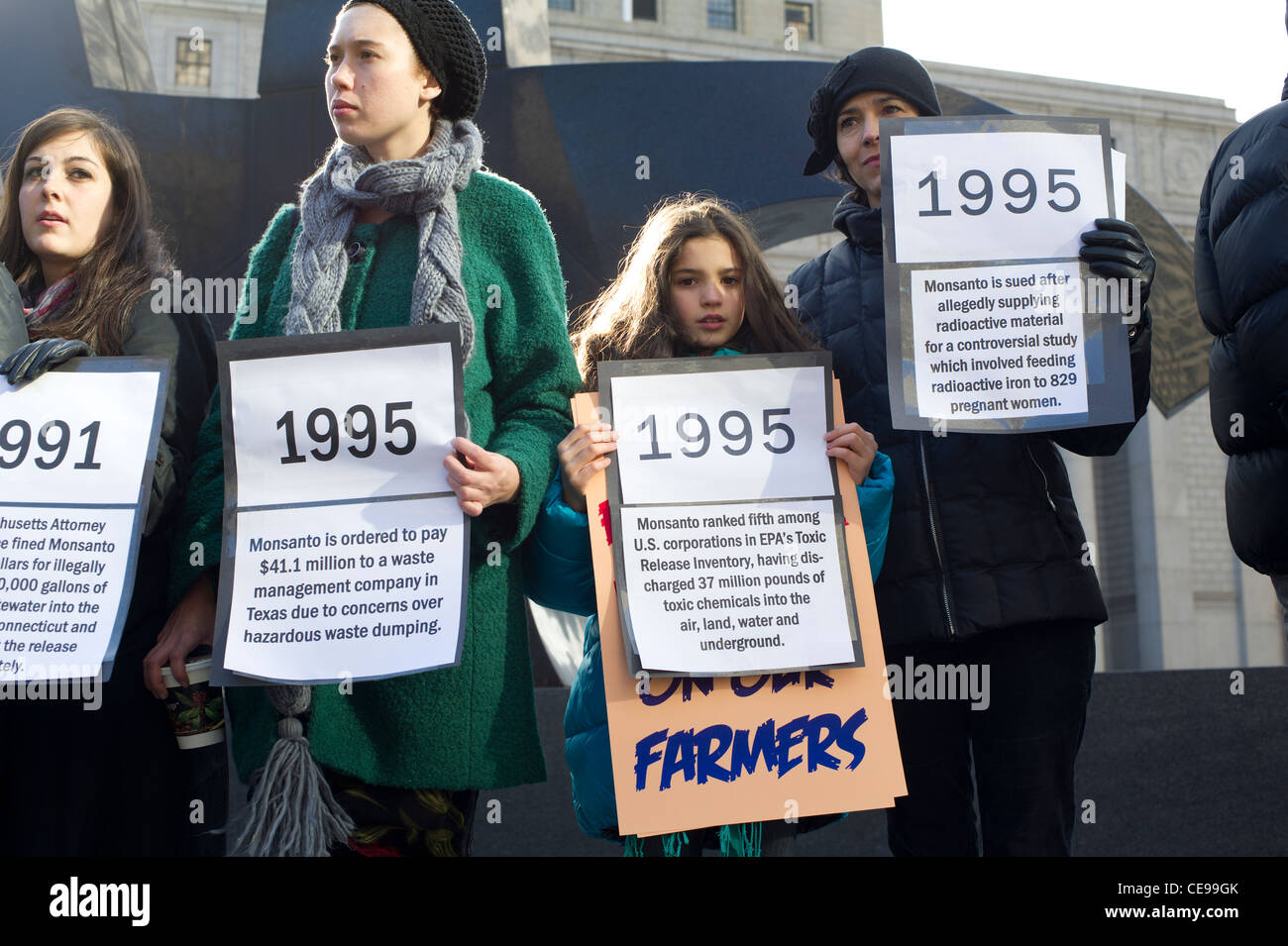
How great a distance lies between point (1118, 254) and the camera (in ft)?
7.90

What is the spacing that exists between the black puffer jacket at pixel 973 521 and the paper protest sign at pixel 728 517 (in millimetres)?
278

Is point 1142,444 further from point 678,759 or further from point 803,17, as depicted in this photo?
point 678,759

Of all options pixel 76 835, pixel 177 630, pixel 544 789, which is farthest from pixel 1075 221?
pixel 544 789

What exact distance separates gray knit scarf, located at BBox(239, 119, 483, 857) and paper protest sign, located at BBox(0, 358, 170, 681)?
38 centimetres

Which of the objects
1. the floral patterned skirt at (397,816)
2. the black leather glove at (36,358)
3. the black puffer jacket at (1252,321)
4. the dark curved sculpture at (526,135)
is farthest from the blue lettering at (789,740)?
the dark curved sculpture at (526,135)

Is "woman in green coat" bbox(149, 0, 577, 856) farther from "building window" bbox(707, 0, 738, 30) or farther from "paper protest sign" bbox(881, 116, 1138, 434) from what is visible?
"building window" bbox(707, 0, 738, 30)

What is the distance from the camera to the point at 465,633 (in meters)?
2.21

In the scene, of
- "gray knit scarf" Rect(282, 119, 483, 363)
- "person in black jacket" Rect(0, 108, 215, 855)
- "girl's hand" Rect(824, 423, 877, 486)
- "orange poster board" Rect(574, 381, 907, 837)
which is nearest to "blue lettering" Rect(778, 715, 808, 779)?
"orange poster board" Rect(574, 381, 907, 837)

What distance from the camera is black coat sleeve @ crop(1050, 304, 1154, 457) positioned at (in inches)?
97.3

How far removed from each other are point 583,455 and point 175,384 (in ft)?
3.10

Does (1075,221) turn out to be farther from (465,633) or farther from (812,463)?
(465,633)

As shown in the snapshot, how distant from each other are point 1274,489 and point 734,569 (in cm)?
112

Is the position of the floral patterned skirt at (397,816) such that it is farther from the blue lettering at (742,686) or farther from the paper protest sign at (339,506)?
the blue lettering at (742,686)
